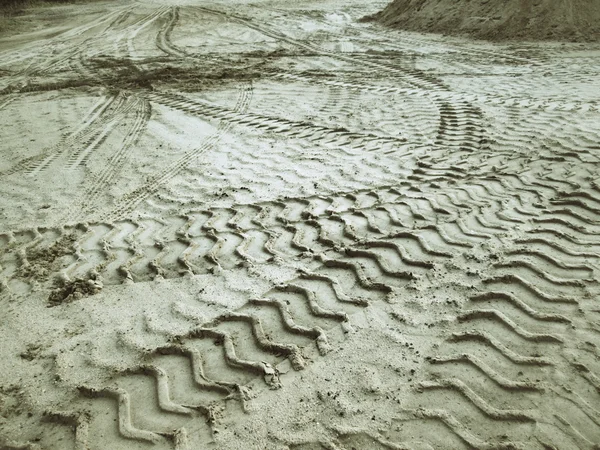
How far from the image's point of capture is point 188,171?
505 cm

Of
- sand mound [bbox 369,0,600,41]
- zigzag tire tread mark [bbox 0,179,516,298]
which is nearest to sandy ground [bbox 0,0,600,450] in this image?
zigzag tire tread mark [bbox 0,179,516,298]

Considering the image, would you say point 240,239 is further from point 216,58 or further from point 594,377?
point 216,58

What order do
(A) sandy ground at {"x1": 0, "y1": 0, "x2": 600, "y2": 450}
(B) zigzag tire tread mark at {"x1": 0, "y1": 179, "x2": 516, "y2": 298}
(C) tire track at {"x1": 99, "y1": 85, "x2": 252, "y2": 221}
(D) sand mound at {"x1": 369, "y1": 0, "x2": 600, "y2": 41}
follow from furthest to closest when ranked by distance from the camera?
1. (D) sand mound at {"x1": 369, "y1": 0, "x2": 600, "y2": 41}
2. (C) tire track at {"x1": 99, "y1": 85, "x2": 252, "y2": 221}
3. (B) zigzag tire tread mark at {"x1": 0, "y1": 179, "x2": 516, "y2": 298}
4. (A) sandy ground at {"x1": 0, "y1": 0, "x2": 600, "y2": 450}

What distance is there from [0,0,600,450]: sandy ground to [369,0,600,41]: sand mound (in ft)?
Answer: 13.3

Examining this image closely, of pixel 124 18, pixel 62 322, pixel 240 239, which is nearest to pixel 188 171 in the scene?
pixel 240 239

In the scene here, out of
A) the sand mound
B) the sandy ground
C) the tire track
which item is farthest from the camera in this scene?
the sand mound

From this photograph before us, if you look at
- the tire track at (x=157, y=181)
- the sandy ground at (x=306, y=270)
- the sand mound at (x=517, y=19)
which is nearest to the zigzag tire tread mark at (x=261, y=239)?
the sandy ground at (x=306, y=270)

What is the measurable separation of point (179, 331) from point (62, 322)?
858 mm

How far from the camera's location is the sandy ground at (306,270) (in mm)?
2213

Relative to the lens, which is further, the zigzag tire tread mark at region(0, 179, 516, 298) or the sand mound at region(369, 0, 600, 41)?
the sand mound at region(369, 0, 600, 41)

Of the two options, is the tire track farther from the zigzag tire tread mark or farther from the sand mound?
the sand mound

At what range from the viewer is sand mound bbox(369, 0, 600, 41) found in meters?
10.5

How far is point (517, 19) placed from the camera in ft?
36.2

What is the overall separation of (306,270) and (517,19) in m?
11.1
